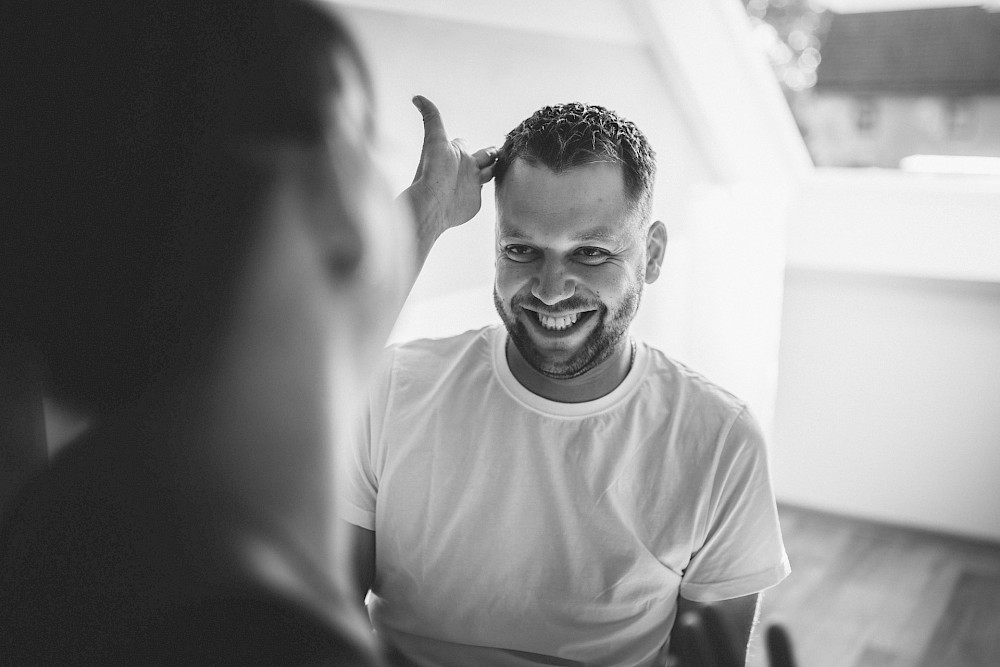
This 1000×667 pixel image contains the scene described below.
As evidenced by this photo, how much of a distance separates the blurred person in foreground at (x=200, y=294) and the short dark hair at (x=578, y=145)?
1171 mm

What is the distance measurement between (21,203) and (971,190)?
348 cm

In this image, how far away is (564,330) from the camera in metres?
1.39

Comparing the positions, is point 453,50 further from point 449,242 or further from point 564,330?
point 564,330

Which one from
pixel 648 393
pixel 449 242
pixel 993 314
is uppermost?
pixel 449 242

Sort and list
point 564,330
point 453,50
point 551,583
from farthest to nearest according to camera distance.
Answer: point 453,50 < point 564,330 < point 551,583

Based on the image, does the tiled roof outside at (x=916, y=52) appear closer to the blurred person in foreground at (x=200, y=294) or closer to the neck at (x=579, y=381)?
the neck at (x=579, y=381)

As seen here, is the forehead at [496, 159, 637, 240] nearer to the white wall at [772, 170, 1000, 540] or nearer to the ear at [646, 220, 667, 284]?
the ear at [646, 220, 667, 284]

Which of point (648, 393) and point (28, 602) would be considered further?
point (648, 393)

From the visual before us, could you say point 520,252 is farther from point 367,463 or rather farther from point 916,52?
point 916,52

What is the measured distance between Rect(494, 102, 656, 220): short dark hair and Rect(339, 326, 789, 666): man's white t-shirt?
1.06 ft

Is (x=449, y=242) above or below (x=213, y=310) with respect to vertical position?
below

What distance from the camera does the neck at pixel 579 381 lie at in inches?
55.2

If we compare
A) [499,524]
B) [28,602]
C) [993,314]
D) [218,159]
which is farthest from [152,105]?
[993,314]

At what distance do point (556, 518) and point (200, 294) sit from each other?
45.1 inches
